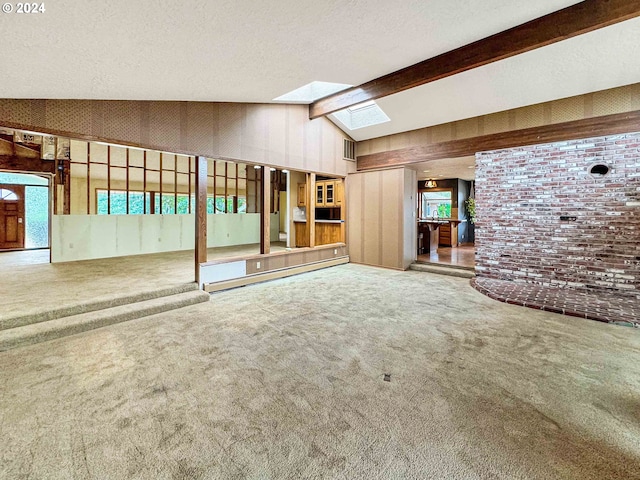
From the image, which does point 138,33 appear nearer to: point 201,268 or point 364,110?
point 201,268

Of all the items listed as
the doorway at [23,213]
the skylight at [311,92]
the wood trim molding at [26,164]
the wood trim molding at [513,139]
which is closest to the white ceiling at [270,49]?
the wood trim molding at [513,139]

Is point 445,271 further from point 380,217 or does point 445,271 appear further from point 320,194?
point 320,194

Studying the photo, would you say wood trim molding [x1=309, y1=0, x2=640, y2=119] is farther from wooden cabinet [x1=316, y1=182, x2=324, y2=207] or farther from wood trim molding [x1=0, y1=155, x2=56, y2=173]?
wood trim molding [x1=0, y1=155, x2=56, y2=173]

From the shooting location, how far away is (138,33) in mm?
2311

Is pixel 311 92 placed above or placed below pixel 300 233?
above

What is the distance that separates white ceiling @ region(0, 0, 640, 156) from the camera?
7.12ft

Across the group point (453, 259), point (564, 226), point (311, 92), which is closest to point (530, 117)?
point (564, 226)

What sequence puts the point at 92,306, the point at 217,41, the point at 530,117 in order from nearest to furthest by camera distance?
the point at 217,41 → the point at 92,306 → the point at 530,117

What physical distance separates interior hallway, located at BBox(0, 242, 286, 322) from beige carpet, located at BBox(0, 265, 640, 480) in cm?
98

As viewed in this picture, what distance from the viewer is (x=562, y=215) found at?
5195 mm

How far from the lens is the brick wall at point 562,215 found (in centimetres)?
468

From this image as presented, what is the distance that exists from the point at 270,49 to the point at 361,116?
4329mm

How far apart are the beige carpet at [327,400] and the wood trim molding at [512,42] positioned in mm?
3331

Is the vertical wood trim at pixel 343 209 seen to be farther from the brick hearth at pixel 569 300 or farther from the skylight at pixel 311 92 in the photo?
the brick hearth at pixel 569 300
